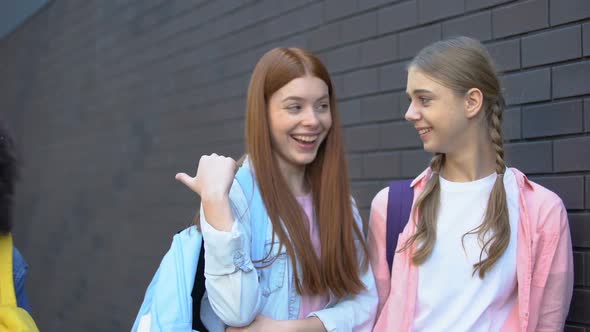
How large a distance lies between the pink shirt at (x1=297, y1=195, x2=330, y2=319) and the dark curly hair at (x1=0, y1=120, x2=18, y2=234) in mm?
1209

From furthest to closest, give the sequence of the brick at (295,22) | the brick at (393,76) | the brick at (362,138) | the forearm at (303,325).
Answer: the brick at (295,22) → the brick at (362,138) → the brick at (393,76) → the forearm at (303,325)

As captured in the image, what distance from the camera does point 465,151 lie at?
289 centimetres

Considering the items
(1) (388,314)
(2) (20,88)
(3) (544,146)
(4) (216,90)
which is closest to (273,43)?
(4) (216,90)

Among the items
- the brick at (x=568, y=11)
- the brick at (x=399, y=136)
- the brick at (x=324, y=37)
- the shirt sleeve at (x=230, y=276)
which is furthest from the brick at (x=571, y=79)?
the brick at (x=324, y=37)

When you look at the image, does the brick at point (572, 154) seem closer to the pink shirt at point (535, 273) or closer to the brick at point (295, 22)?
the pink shirt at point (535, 273)

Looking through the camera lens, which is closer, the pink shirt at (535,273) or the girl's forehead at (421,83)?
the pink shirt at (535,273)

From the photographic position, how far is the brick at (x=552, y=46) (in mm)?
3236

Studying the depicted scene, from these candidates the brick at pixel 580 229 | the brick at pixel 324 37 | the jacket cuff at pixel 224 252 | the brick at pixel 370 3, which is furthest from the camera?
the brick at pixel 324 37

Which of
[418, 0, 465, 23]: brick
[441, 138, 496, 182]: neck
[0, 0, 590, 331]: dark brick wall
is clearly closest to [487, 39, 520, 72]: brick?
[0, 0, 590, 331]: dark brick wall

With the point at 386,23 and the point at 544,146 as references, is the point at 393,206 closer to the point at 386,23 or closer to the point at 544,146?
the point at 544,146

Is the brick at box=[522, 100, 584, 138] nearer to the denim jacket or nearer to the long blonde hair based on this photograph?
the long blonde hair

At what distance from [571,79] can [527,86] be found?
25 cm

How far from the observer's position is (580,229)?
3176 millimetres

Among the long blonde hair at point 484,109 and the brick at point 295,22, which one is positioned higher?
the brick at point 295,22
